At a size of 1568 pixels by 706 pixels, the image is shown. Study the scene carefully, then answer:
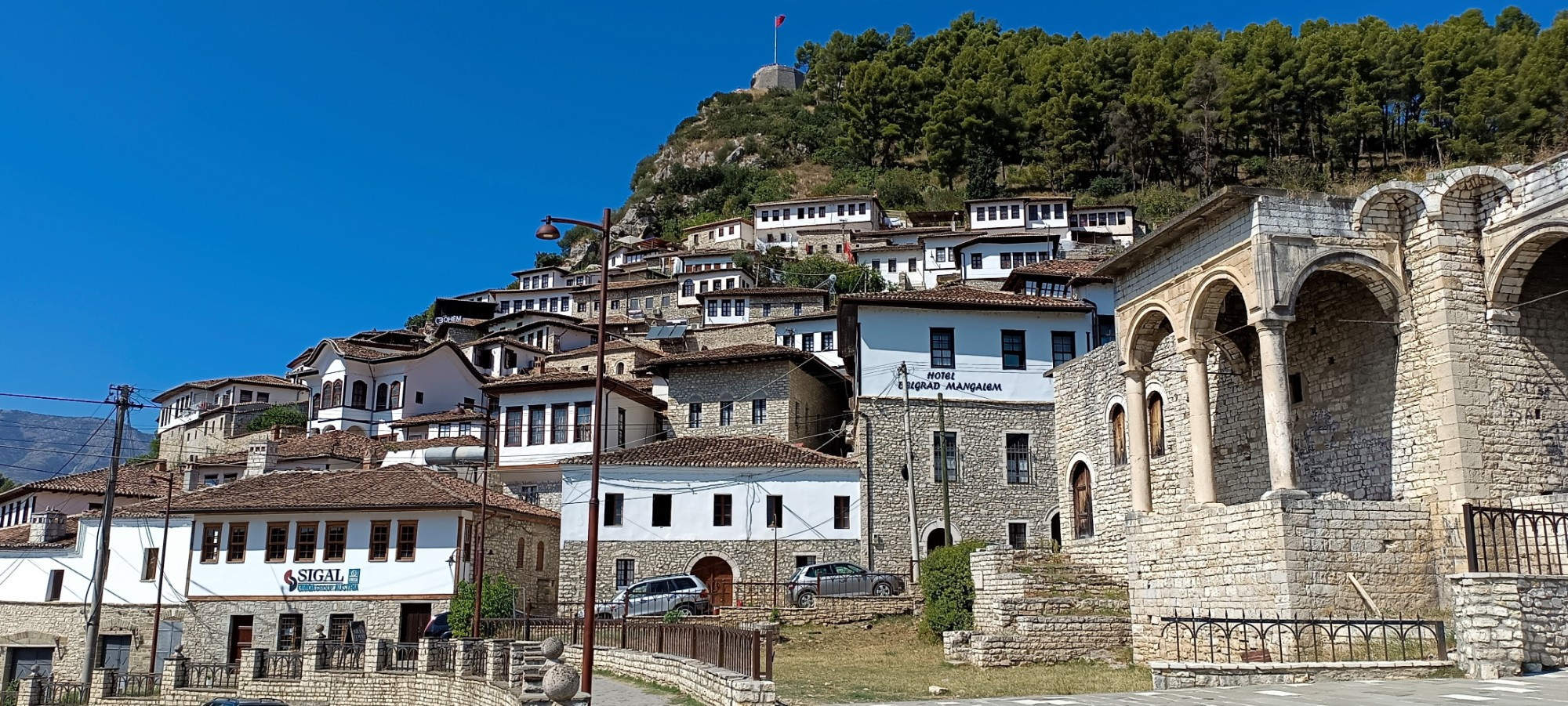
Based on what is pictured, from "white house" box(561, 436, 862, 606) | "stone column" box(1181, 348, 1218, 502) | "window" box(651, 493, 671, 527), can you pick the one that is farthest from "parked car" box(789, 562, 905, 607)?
"stone column" box(1181, 348, 1218, 502)

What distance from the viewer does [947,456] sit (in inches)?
1329

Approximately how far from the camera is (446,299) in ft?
283

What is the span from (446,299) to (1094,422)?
6891 cm

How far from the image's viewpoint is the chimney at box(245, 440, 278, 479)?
1832 inches

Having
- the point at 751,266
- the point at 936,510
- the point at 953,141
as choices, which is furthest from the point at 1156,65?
the point at 936,510

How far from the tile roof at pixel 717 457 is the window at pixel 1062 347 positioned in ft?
23.8

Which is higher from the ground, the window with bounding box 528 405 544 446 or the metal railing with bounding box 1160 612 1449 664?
the window with bounding box 528 405 544 446

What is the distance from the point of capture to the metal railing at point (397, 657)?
27.5m

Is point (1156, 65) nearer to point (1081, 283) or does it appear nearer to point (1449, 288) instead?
point (1081, 283)

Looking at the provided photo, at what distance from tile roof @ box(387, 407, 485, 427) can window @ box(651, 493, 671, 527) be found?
19.9 meters

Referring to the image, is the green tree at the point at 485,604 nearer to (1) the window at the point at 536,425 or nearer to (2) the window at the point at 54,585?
(1) the window at the point at 536,425

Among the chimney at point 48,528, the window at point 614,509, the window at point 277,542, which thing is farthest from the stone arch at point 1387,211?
the chimney at point 48,528

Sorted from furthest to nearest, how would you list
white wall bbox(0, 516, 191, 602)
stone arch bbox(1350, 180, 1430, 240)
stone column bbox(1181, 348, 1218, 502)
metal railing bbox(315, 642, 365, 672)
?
white wall bbox(0, 516, 191, 602) → metal railing bbox(315, 642, 365, 672) → stone column bbox(1181, 348, 1218, 502) → stone arch bbox(1350, 180, 1430, 240)

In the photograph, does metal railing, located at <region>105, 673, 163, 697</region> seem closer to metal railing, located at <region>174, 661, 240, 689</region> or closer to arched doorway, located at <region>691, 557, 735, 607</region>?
metal railing, located at <region>174, 661, 240, 689</region>
